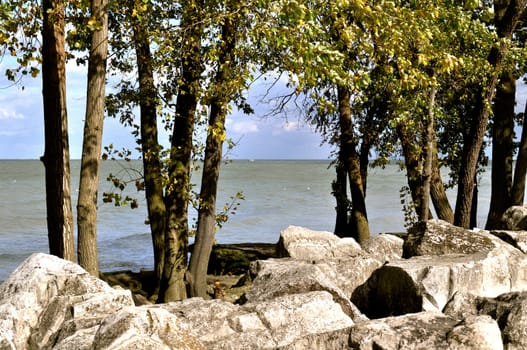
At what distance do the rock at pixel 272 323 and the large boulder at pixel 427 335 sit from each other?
21 centimetres

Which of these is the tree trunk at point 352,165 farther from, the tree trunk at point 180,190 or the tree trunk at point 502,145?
the tree trunk at point 180,190

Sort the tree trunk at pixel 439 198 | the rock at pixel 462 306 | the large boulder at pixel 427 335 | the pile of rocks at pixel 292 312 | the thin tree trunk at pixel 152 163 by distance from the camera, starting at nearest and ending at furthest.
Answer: the pile of rocks at pixel 292 312 → the large boulder at pixel 427 335 → the rock at pixel 462 306 → the thin tree trunk at pixel 152 163 → the tree trunk at pixel 439 198

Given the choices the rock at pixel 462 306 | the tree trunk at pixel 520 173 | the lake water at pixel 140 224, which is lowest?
the lake water at pixel 140 224

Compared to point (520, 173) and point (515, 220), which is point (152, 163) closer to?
point (515, 220)

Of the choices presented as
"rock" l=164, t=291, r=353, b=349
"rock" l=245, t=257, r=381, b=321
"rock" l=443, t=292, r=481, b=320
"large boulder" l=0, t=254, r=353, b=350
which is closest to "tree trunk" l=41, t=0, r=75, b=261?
"large boulder" l=0, t=254, r=353, b=350

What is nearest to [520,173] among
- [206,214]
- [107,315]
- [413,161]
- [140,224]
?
[413,161]

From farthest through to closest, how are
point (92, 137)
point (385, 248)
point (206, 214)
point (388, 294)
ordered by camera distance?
point (206, 214) < point (385, 248) < point (92, 137) < point (388, 294)

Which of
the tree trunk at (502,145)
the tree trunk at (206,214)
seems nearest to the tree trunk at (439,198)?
the tree trunk at (502,145)

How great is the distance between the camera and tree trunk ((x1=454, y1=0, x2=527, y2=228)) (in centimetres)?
1596

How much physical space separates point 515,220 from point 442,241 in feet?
13.3

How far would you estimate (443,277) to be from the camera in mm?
9477

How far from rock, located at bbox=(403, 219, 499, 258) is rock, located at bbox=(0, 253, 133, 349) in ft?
21.3

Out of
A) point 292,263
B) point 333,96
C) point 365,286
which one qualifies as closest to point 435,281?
point 365,286

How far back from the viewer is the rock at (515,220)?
577 inches
